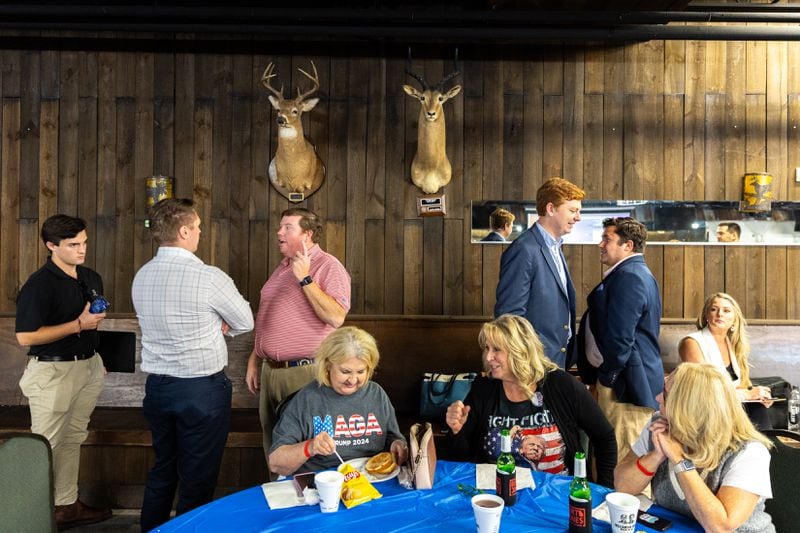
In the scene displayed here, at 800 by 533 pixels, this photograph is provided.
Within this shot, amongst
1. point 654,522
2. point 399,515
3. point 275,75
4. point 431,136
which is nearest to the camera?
point 654,522

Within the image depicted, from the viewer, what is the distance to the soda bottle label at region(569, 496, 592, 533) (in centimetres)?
165

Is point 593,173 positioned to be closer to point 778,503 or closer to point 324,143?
point 324,143

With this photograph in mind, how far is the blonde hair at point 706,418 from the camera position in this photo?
1.77 meters

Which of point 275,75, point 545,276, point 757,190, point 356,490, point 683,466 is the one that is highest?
point 275,75

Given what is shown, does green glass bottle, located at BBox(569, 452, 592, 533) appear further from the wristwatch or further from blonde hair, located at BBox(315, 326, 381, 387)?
blonde hair, located at BBox(315, 326, 381, 387)

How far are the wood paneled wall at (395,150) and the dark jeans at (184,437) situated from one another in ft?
5.98

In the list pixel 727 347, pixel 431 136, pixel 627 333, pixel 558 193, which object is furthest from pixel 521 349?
pixel 431 136

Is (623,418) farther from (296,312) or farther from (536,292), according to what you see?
(296,312)

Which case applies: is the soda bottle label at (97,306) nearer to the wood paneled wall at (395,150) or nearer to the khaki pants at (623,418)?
the wood paneled wall at (395,150)

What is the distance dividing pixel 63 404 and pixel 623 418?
9.82ft

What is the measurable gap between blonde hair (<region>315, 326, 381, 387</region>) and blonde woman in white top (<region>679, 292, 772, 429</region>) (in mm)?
2057

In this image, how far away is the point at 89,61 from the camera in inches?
183

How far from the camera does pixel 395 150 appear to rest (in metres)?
4.64

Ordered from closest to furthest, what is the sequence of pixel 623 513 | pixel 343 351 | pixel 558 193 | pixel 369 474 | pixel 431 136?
pixel 623 513, pixel 369 474, pixel 343 351, pixel 558 193, pixel 431 136
